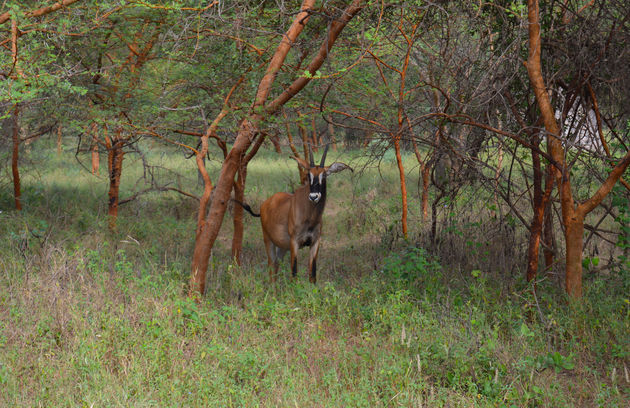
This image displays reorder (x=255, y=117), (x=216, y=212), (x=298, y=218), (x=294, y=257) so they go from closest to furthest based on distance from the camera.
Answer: (x=255, y=117)
(x=216, y=212)
(x=294, y=257)
(x=298, y=218)

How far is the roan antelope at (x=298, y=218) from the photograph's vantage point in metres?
7.90

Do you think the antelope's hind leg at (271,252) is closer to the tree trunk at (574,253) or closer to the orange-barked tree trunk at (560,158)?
the tree trunk at (574,253)

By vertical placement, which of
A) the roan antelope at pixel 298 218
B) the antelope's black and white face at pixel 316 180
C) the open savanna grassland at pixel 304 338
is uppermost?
the antelope's black and white face at pixel 316 180

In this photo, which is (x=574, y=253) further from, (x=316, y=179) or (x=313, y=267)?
(x=313, y=267)

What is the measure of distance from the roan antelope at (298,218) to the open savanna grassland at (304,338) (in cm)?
53

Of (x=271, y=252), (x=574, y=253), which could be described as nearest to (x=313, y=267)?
(x=271, y=252)

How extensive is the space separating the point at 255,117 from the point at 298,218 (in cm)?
211

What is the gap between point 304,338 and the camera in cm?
588

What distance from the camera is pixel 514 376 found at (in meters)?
4.84

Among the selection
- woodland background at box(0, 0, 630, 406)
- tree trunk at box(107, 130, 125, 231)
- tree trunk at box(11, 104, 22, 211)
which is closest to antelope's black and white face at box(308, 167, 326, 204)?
woodland background at box(0, 0, 630, 406)

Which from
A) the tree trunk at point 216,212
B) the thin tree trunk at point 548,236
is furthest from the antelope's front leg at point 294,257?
the thin tree trunk at point 548,236

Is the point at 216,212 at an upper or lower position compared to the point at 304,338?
upper

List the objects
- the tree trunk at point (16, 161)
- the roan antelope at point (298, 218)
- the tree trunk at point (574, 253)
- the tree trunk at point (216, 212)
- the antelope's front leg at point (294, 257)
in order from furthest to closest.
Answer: the tree trunk at point (16, 161), the antelope's front leg at point (294, 257), the roan antelope at point (298, 218), the tree trunk at point (216, 212), the tree trunk at point (574, 253)

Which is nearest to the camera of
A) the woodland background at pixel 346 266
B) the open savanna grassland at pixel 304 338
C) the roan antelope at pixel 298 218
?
the open savanna grassland at pixel 304 338
